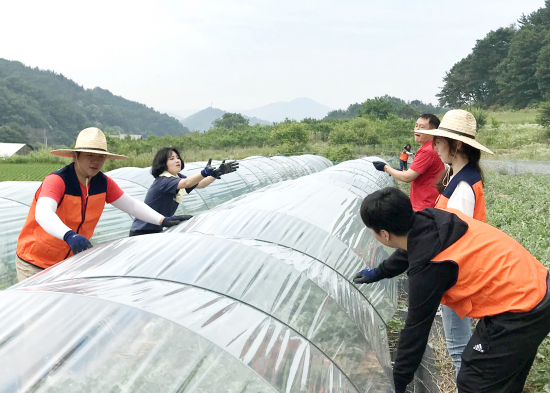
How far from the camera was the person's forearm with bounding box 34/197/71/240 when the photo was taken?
8.33 feet

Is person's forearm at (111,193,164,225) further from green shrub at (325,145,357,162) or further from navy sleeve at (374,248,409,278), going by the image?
green shrub at (325,145,357,162)

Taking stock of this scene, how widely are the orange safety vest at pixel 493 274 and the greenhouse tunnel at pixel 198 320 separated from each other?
744mm

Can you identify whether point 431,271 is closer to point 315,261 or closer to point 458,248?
point 458,248

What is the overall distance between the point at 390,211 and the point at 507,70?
52.1m

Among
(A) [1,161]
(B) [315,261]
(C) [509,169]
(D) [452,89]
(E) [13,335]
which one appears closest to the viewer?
(E) [13,335]

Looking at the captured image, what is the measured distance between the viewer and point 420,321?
1.79 m

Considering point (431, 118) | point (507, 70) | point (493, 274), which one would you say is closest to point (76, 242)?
point (493, 274)

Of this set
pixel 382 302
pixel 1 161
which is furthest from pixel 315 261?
pixel 1 161

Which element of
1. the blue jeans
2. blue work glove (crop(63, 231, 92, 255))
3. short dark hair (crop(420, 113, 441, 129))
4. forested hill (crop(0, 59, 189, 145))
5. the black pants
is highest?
forested hill (crop(0, 59, 189, 145))

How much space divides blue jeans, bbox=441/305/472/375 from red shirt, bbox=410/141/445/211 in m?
1.31

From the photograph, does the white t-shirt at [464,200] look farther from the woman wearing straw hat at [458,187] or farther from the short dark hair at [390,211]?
the short dark hair at [390,211]

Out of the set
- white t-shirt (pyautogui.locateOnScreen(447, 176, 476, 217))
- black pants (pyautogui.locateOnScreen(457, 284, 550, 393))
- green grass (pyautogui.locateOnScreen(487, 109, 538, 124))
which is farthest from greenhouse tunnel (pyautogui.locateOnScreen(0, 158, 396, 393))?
green grass (pyautogui.locateOnScreen(487, 109, 538, 124))

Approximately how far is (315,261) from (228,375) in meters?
1.52

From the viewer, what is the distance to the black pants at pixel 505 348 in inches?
69.8
